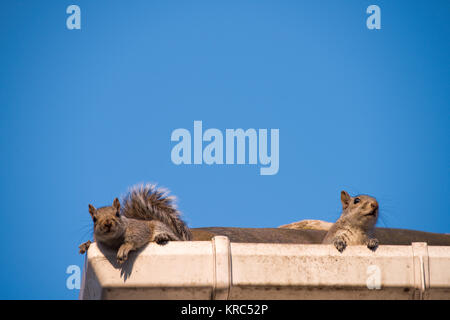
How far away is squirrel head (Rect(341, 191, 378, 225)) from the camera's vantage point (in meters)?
7.15

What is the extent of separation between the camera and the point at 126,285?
5660mm

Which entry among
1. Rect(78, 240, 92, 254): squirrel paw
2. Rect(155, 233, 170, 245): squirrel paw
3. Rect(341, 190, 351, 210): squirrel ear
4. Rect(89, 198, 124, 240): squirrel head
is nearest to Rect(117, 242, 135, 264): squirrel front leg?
Rect(89, 198, 124, 240): squirrel head

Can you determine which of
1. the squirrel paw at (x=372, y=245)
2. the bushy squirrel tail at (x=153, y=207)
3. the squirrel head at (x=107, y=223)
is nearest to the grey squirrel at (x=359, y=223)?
the squirrel paw at (x=372, y=245)

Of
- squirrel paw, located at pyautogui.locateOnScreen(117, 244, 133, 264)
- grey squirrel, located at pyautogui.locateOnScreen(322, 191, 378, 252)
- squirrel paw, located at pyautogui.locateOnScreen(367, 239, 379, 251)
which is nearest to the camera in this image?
squirrel paw, located at pyautogui.locateOnScreen(117, 244, 133, 264)

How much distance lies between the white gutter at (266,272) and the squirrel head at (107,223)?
6.9 inches

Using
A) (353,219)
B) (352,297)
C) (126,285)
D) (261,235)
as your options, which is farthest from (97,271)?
(261,235)

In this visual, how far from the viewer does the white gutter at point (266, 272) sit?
18.8 feet

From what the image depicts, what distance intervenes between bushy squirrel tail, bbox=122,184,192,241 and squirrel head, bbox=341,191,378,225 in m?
1.89

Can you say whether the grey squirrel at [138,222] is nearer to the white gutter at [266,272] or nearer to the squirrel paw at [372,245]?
the white gutter at [266,272]

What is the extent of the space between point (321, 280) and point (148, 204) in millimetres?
2264

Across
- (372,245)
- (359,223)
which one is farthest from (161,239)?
(359,223)

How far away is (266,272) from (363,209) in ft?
6.01

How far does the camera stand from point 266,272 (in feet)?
19.3

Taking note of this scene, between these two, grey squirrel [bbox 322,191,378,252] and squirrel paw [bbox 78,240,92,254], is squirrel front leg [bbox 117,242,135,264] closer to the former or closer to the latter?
squirrel paw [bbox 78,240,92,254]
